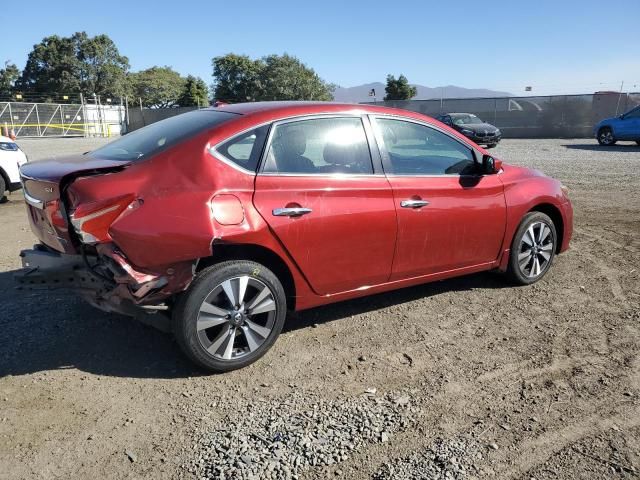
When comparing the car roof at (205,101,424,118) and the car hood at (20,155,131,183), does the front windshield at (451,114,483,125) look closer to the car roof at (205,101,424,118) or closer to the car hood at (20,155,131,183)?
the car roof at (205,101,424,118)

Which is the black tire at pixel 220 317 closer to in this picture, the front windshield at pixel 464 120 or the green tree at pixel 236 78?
the front windshield at pixel 464 120

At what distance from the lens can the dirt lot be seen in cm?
273

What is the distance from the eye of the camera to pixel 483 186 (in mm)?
4688

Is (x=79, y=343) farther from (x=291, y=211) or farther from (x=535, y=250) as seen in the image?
(x=535, y=250)

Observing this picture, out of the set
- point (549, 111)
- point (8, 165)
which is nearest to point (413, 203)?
point (8, 165)

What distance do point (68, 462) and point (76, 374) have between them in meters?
0.96

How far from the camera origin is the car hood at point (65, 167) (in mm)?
3379

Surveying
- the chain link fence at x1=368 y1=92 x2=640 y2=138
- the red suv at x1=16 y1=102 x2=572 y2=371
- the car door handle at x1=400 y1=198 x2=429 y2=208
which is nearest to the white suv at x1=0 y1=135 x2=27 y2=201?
the red suv at x1=16 y1=102 x2=572 y2=371

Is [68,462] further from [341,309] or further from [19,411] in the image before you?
[341,309]

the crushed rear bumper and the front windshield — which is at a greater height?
the front windshield

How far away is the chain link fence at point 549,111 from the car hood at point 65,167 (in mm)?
30842

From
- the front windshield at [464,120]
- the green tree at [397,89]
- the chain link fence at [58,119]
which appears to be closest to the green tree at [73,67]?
the chain link fence at [58,119]

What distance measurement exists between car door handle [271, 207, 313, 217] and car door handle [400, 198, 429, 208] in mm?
845

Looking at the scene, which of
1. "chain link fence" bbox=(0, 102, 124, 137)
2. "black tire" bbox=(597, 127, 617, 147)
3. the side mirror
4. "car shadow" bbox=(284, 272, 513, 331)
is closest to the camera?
"car shadow" bbox=(284, 272, 513, 331)
